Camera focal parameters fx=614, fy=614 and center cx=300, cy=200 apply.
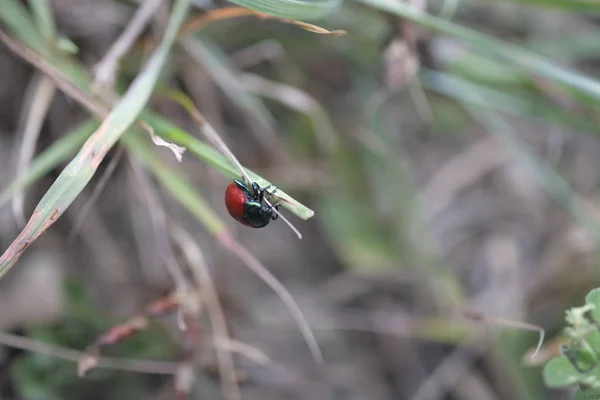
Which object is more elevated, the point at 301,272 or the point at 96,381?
the point at 301,272

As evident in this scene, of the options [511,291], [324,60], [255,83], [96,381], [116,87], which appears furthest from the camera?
[324,60]

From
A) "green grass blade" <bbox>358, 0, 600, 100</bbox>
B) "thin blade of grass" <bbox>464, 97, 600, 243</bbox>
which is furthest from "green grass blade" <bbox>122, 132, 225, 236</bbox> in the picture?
"thin blade of grass" <bbox>464, 97, 600, 243</bbox>

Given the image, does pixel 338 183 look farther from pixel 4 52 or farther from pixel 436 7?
pixel 4 52

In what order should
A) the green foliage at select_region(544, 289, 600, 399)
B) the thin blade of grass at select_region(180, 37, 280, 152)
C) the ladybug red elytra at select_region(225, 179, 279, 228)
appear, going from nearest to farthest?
the green foliage at select_region(544, 289, 600, 399), the ladybug red elytra at select_region(225, 179, 279, 228), the thin blade of grass at select_region(180, 37, 280, 152)

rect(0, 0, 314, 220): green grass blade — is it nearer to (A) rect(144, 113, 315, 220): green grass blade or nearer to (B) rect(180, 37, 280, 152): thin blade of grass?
(A) rect(144, 113, 315, 220): green grass blade

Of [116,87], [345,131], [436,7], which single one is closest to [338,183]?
[345,131]

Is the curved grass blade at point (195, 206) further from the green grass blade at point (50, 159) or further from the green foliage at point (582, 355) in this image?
the green foliage at point (582, 355)
